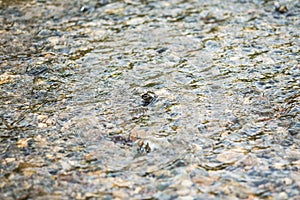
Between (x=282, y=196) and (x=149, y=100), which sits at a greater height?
(x=149, y=100)

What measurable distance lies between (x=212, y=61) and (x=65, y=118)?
43.9 inches

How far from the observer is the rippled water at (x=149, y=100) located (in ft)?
7.13

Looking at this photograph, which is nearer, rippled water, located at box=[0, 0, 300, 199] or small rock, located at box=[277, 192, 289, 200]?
small rock, located at box=[277, 192, 289, 200]

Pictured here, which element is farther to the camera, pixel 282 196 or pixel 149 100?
pixel 149 100

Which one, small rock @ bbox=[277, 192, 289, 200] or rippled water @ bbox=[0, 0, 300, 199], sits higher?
rippled water @ bbox=[0, 0, 300, 199]

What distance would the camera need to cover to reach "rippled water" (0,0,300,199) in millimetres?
2172

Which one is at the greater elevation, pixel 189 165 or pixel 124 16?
pixel 124 16

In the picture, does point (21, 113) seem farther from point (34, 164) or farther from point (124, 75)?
point (124, 75)

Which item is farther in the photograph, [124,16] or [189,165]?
[124,16]

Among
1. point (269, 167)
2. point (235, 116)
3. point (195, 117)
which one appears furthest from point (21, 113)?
point (269, 167)

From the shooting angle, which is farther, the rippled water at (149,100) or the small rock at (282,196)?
the rippled water at (149,100)

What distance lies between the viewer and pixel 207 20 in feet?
12.4

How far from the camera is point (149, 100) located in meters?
2.77

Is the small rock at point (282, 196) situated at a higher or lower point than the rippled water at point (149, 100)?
lower
